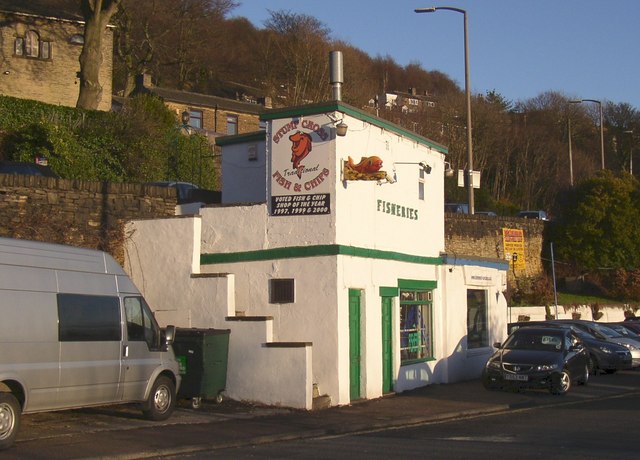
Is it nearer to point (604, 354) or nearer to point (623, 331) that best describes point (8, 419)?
point (604, 354)

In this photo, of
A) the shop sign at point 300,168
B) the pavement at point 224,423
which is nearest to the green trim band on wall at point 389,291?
the pavement at point 224,423

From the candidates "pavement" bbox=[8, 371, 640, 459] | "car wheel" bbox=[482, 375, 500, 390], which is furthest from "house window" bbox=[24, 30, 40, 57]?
"car wheel" bbox=[482, 375, 500, 390]

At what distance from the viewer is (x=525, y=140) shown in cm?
6812

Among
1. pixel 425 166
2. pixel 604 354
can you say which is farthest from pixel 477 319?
pixel 425 166

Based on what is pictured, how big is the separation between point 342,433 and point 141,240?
256 inches

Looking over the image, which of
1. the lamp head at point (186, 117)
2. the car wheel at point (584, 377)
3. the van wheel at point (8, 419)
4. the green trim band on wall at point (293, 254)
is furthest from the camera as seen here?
the lamp head at point (186, 117)

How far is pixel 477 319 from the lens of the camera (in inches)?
1011

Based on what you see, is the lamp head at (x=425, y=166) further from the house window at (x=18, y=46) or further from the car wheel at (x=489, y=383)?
the house window at (x=18, y=46)

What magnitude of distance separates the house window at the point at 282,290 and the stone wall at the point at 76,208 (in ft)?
9.59

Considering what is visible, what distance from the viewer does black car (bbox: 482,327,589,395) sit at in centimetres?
2130

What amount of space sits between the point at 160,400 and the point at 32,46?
3292 centimetres

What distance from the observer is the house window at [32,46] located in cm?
4394

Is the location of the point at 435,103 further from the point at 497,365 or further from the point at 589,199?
→ the point at 497,365

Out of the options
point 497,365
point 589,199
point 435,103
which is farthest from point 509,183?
point 497,365
